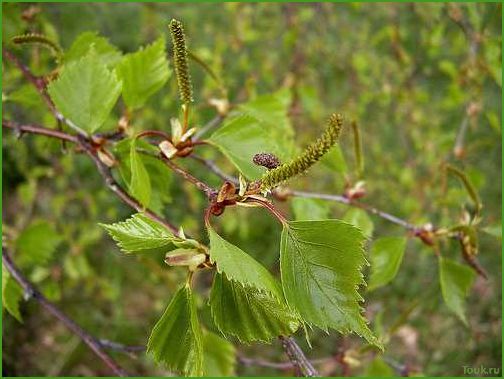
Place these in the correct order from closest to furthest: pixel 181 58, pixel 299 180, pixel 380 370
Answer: pixel 181 58 → pixel 380 370 → pixel 299 180

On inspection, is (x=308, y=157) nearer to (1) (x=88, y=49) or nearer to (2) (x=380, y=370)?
(1) (x=88, y=49)

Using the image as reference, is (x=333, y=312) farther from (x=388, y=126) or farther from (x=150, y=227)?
(x=388, y=126)

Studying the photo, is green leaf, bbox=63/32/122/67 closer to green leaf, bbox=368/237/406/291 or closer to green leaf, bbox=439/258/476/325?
green leaf, bbox=368/237/406/291

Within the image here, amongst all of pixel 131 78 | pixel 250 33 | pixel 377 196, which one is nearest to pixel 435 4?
pixel 250 33

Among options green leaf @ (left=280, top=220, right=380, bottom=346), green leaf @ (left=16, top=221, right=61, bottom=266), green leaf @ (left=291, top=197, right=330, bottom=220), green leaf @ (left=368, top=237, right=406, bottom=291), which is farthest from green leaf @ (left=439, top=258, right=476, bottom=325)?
green leaf @ (left=16, top=221, right=61, bottom=266)

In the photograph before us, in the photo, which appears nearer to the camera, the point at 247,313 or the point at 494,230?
the point at 247,313

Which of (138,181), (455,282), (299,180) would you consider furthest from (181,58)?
(299,180)
